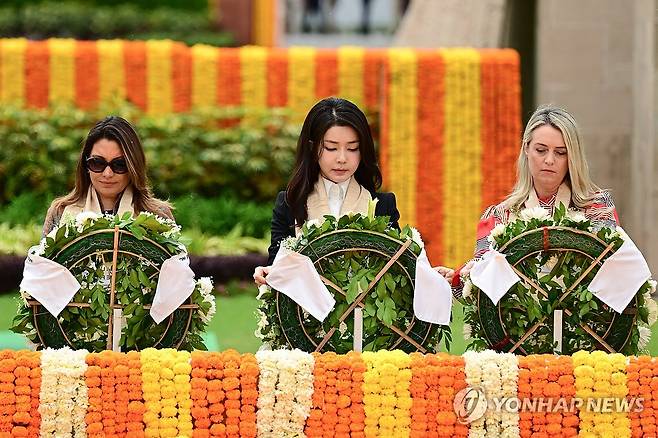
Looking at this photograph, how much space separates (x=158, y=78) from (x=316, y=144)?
22.6ft

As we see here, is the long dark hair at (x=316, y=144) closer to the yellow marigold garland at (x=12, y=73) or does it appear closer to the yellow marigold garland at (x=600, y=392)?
the yellow marigold garland at (x=600, y=392)

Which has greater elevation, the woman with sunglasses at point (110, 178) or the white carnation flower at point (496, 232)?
the woman with sunglasses at point (110, 178)

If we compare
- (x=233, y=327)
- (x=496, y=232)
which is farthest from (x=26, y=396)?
(x=233, y=327)

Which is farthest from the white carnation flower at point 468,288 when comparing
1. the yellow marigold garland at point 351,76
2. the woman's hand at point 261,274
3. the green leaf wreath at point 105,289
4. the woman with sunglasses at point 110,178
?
the yellow marigold garland at point 351,76

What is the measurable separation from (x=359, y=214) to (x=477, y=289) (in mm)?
546

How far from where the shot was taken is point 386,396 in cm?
482

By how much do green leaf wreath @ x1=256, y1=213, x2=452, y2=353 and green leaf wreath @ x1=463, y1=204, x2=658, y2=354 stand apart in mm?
269

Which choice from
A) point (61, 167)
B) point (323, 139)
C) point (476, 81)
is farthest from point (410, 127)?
point (323, 139)

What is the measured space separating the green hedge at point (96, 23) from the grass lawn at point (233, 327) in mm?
14188

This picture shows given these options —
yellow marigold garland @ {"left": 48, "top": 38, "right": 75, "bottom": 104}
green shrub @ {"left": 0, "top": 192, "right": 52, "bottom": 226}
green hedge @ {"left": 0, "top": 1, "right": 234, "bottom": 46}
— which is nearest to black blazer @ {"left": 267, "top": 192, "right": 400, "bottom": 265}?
green shrub @ {"left": 0, "top": 192, "right": 52, "bottom": 226}

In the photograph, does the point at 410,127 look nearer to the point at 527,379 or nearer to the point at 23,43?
the point at 23,43

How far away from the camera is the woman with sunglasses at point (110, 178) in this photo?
5.59 metres

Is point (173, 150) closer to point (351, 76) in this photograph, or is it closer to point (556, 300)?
point (351, 76)

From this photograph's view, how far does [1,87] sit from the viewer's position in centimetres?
1202
